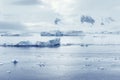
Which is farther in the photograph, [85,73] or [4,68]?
[4,68]

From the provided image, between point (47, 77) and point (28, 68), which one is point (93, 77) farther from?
point (28, 68)

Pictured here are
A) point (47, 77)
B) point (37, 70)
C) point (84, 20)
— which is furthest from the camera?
point (84, 20)

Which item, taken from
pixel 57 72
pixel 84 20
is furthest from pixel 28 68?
pixel 84 20

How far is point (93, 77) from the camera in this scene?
28484 mm

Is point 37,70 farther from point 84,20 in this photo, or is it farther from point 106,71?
point 84,20

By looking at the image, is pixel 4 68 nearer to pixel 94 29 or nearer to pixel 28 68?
pixel 28 68

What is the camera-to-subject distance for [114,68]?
34188 millimetres

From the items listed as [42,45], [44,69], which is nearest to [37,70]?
[44,69]

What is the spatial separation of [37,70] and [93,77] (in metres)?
6.47

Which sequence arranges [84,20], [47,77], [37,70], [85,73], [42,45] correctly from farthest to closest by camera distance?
[84,20] < [42,45] < [37,70] < [85,73] < [47,77]

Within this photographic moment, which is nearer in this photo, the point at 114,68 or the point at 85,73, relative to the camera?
the point at 85,73

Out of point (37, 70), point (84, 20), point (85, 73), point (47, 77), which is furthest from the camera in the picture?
point (84, 20)

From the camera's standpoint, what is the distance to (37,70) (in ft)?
107

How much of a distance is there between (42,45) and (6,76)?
33.0 m
